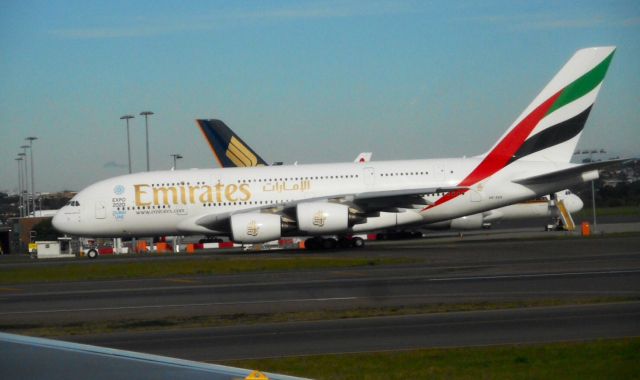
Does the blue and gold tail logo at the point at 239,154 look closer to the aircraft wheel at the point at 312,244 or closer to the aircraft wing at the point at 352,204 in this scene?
the aircraft wheel at the point at 312,244

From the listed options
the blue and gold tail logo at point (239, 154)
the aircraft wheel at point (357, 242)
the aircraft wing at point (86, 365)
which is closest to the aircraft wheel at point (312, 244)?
the aircraft wheel at point (357, 242)

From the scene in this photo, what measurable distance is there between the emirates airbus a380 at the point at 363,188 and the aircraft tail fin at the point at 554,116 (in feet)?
0.12

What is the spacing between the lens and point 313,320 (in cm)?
1420

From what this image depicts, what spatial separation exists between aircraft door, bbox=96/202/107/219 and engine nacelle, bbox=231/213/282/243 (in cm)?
565

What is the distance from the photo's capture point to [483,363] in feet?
32.6

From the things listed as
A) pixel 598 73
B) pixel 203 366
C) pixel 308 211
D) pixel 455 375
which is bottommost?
pixel 455 375

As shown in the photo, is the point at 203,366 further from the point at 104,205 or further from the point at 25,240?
the point at 25,240

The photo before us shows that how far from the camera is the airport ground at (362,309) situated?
11422 millimetres

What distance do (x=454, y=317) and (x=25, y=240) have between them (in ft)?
192

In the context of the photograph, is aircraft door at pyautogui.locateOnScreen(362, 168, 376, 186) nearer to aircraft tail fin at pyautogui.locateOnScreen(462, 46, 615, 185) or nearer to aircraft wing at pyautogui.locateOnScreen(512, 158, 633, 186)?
aircraft tail fin at pyautogui.locateOnScreen(462, 46, 615, 185)

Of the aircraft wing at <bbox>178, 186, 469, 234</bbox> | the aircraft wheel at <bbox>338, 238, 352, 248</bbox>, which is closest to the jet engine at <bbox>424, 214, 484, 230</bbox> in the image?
the aircraft wheel at <bbox>338, 238, 352, 248</bbox>

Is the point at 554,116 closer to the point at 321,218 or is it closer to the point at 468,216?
the point at 468,216

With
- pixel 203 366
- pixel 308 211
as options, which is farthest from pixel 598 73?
pixel 203 366

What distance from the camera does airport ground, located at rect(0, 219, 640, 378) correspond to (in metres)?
11.4
